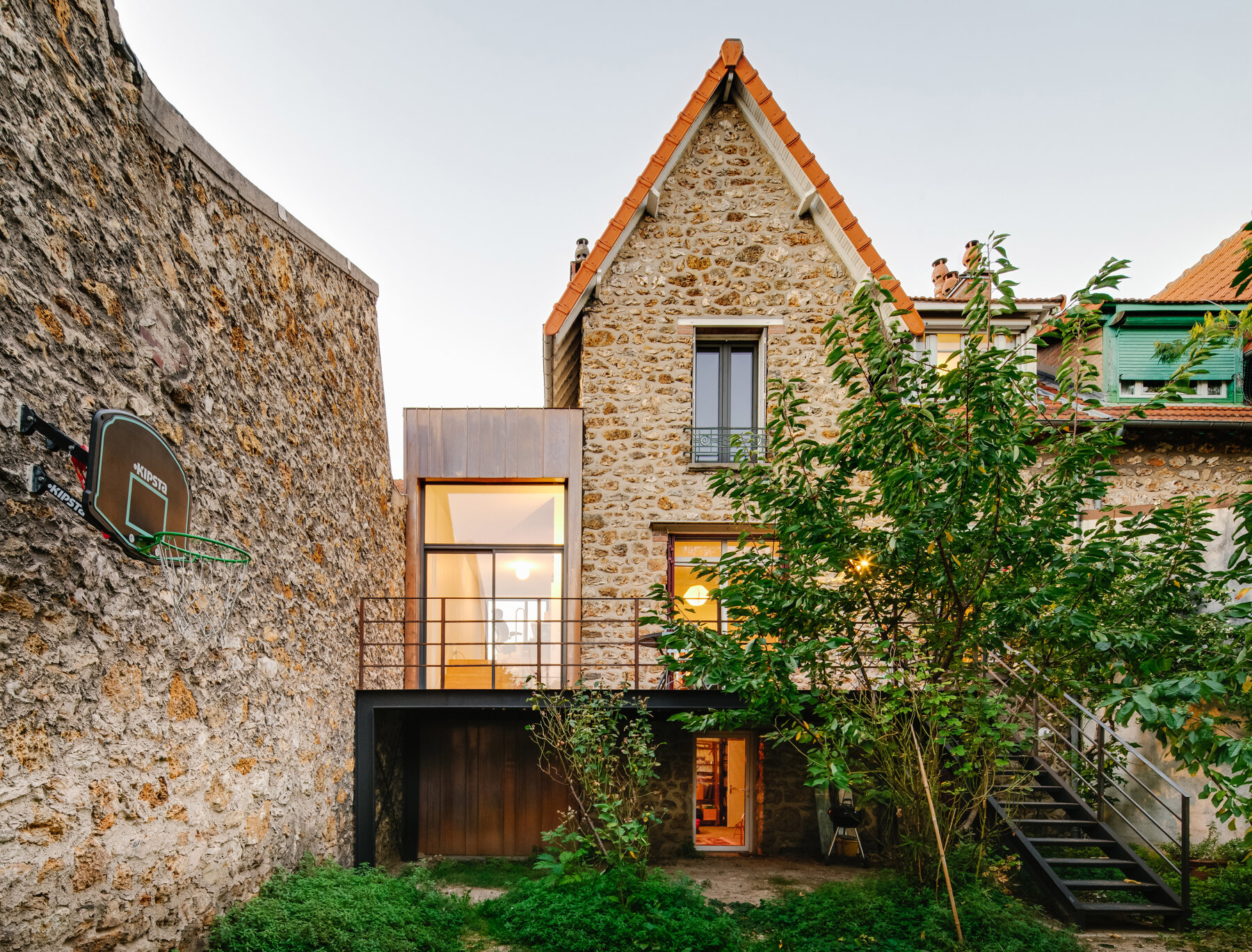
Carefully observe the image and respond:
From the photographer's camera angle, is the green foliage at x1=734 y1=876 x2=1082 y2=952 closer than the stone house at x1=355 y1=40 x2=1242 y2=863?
Yes

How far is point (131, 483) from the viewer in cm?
329

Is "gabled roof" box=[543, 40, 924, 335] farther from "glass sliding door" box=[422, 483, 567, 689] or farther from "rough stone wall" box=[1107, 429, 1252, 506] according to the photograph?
"rough stone wall" box=[1107, 429, 1252, 506]

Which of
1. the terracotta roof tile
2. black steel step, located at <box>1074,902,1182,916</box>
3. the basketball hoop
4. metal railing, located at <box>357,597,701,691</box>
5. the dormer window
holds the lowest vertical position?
black steel step, located at <box>1074,902,1182,916</box>

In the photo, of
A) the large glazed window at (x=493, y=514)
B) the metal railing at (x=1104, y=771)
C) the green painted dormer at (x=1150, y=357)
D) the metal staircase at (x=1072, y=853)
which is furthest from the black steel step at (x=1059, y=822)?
the green painted dormer at (x=1150, y=357)

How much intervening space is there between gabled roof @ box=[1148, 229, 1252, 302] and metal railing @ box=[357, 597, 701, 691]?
914 cm

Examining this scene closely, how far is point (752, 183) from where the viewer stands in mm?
8352

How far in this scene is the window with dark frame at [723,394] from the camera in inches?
323

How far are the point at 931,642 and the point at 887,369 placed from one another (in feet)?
7.11

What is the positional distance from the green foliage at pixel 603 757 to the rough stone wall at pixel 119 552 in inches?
81.4

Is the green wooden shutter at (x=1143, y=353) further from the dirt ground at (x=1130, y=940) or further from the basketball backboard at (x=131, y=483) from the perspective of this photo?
the basketball backboard at (x=131, y=483)

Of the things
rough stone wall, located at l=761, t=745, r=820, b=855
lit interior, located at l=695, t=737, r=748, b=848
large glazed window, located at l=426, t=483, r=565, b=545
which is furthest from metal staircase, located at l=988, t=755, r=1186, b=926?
large glazed window, located at l=426, t=483, r=565, b=545

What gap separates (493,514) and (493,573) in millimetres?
736

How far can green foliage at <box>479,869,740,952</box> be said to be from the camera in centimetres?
484

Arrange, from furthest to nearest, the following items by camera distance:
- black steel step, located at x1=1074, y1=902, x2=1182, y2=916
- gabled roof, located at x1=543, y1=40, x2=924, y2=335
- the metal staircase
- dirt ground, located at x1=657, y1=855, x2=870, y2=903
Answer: gabled roof, located at x1=543, y1=40, x2=924, y2=335 < dirt ground, located at x1=657, y1=855, x2=870, y2=903 < the metal staircase < black steel step, located at x1=1074, y1=902, x2=1182, y2=916
